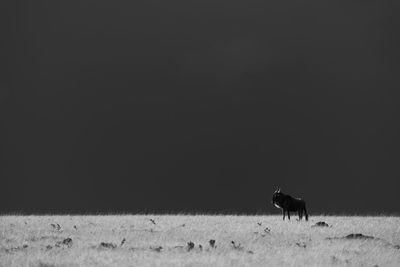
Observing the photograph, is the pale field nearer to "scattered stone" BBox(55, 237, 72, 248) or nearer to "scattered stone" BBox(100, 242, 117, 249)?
"scattered stone" BBox(55, 237, 72, 248)

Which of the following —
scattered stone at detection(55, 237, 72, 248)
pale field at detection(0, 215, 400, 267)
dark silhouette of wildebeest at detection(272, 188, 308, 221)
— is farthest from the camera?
dark silhouette of wildebeest at detection(272, 188, 308, 221)

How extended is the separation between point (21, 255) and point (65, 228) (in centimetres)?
875

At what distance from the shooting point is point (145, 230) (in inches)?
1049

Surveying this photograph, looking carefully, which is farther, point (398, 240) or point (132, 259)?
point (398, 240)

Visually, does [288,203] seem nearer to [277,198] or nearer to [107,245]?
[277,198]

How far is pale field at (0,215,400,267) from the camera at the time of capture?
59.1 ft

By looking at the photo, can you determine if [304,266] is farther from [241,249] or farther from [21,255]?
[21,255]

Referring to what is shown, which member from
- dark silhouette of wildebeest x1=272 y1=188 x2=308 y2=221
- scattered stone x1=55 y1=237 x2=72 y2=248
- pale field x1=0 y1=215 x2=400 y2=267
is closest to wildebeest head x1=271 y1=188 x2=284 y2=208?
dark silhouette of wildebeest x1=272 y1=188 x2=308 y2=221

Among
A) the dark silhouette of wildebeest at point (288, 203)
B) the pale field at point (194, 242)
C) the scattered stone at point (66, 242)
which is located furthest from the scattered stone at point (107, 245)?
the dark silhouette of wildebeest at point (288, 203)

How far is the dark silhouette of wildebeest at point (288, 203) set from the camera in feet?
118

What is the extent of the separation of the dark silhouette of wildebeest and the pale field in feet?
15.2

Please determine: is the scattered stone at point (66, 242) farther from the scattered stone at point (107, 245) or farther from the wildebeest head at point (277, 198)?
the wildebeest head at point (277, 198)

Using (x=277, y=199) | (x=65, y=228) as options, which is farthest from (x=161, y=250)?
(x=277, y=199)

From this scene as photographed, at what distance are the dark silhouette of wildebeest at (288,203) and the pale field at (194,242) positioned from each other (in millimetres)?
4645
